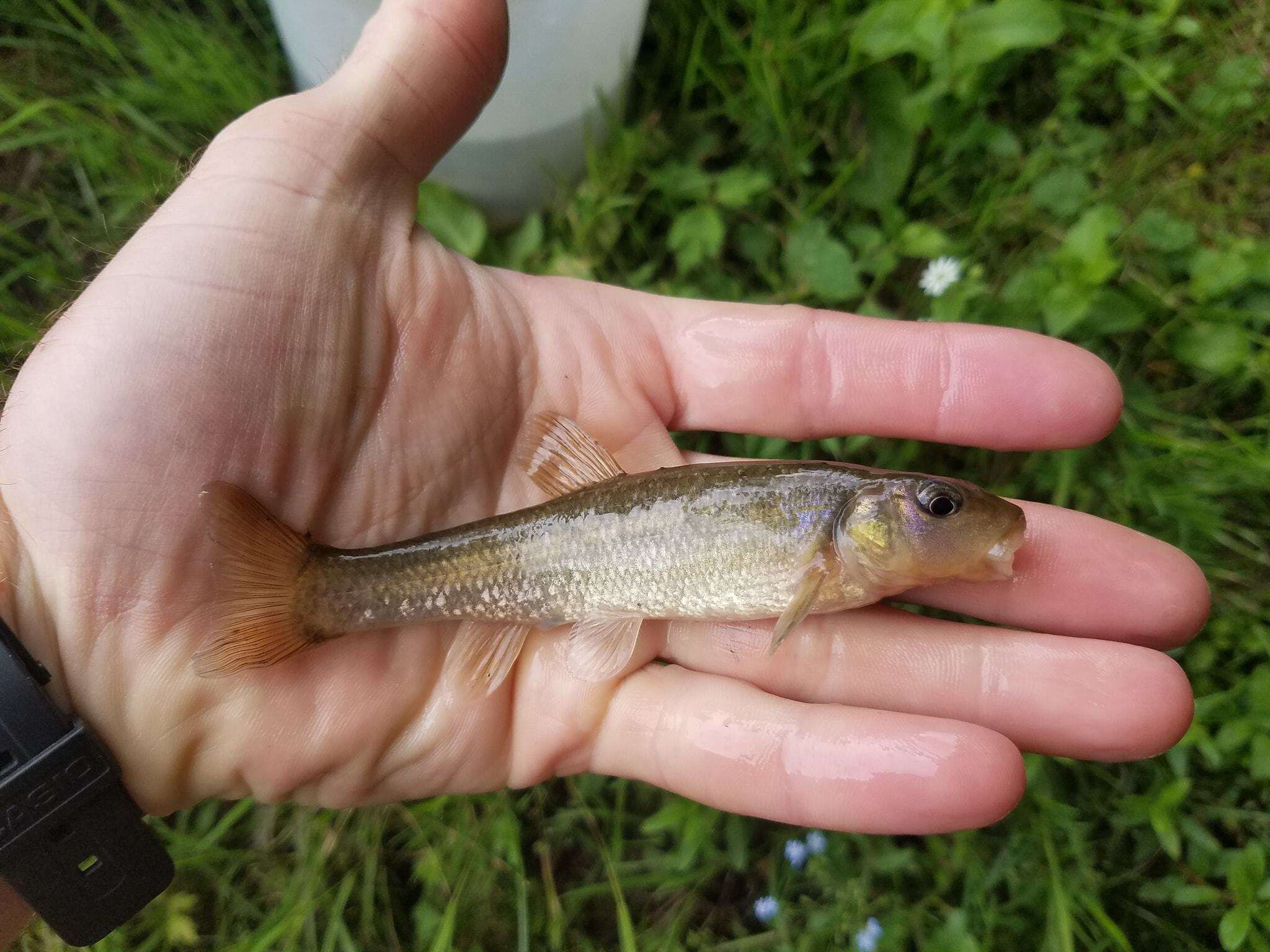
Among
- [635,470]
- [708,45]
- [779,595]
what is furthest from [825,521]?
[708,45]

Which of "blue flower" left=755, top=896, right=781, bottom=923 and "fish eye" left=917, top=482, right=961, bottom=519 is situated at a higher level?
"fish eye" left=917, top=482, right=961, bottom=519

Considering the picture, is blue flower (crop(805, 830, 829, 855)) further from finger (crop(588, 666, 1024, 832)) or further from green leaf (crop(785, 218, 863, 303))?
green leaf (crop(785, 218, 863, 303))

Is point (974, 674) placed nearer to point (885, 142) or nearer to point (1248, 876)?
point (1248, 876)

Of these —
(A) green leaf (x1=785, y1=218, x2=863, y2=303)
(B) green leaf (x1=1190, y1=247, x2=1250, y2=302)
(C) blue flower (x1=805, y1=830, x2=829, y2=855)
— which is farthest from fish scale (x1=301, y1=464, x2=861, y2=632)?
(B) green leaf (x1=1190, y1=247, x2=1250, y2=302)

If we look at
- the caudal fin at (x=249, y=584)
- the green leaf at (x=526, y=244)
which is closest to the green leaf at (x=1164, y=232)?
the green leaf at (x=526, y=244)

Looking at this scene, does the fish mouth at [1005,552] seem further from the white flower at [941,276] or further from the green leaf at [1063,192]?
the green leaf at [1063,192]

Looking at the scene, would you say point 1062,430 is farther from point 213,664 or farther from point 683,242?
point 213,664
